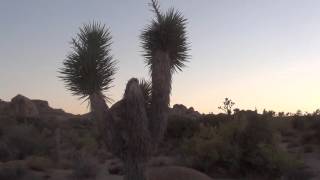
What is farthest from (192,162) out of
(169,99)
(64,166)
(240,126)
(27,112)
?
(27,112)

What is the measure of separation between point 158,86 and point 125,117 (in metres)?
1.29

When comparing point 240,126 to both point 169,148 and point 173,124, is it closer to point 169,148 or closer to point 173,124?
point 169,148

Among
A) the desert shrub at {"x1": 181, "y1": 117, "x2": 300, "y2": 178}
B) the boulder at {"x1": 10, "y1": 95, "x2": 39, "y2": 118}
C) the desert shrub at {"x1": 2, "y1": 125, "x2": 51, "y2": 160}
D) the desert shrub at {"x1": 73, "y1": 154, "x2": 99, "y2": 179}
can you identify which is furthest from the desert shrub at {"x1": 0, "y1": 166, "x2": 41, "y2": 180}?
the boulder at {"x1": 10, "y1": 95, "x2": 39, "y2": 118}

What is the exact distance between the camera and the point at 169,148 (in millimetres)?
32500

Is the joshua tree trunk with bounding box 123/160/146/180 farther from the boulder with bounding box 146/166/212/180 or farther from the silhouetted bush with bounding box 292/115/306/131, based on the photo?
the silhouetted bush with bounding box 292/115/306/131

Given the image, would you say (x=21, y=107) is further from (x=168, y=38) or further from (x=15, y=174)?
(x=168, y=38)

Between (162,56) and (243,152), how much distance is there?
26.8ft

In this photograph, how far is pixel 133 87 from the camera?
14352 mm

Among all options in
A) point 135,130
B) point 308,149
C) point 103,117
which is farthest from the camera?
point 308,149

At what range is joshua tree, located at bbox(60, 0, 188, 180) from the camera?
1447cm

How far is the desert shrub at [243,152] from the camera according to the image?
21.1 m

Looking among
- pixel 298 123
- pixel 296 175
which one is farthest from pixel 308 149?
pixel 296 175

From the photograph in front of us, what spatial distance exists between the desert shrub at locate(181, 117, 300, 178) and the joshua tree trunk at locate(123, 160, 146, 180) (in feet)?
24.7

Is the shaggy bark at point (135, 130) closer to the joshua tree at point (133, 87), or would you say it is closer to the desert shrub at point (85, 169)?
the joshua tree at point (133, 87)
